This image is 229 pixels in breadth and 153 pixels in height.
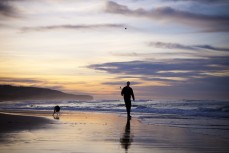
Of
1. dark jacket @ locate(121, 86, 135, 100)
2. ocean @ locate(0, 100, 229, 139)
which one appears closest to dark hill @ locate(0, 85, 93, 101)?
ocean @ locate(0, 100, 229, 139)

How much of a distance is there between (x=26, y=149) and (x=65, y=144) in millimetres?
1109

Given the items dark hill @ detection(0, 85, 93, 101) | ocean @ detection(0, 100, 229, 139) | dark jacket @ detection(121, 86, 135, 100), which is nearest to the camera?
ocean @ detection(0, 100, 229, 139)

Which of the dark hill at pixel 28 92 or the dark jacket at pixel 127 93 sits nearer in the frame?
the dark jacket at pixel 127 93

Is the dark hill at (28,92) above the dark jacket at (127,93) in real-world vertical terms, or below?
above

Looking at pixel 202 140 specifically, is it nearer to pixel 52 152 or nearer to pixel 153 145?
pixel 153 145

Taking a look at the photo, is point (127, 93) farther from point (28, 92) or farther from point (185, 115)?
point (28, 92)

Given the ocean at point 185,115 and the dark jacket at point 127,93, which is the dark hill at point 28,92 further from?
the dark jacket at point 127,93

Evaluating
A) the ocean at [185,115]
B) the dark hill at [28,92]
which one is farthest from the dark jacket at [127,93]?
the dark hill at [28,92]

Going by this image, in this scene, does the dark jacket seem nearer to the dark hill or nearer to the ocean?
the ocean

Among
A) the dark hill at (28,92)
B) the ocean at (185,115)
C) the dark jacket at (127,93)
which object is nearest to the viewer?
the ocean at (185,115)

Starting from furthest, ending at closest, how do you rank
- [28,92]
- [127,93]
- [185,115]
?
[28,92] < [185,115] < [127,93]

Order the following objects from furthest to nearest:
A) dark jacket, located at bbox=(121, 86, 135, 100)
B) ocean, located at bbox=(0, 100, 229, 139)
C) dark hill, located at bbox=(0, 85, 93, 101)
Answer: dark hill, located at bbox=(0, 85, 93, 101) → dark jacket, located at bbox=(121, 86, 135, 100) → ocean, located at bbox=(0, 100, 229, 139)

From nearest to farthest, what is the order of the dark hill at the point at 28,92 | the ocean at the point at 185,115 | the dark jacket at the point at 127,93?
1. the ocean at the point at 185,115
2. the dark jacket at the point at 127,93
3. the dark hill at the point at 28,92

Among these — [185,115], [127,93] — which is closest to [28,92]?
[185,115]
